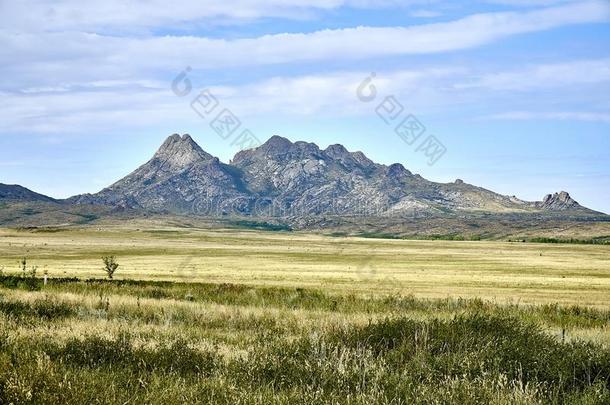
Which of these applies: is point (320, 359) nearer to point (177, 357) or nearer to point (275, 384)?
point (275, 384)

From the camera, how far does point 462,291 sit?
2018 inches

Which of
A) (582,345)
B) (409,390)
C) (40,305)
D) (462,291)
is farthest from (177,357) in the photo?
(462,291)

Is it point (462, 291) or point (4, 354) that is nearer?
point (4, 354)

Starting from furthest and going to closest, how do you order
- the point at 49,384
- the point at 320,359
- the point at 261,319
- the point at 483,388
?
the point at 261,319 → the point at 320,359 → the point at 483,388 → the point at 49,384

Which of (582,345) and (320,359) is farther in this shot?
(582,345)

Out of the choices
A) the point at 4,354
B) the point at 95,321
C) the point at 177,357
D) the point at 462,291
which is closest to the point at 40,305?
the point at 95,321

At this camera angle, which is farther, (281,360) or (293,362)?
(281,360)

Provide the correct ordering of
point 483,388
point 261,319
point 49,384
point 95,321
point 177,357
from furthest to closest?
point 261,319
point 95,321
point 177,357
point 483,388
point 49,384

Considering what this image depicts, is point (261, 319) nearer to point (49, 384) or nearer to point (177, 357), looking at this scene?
point (177, 357)

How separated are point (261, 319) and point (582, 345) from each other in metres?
12.1

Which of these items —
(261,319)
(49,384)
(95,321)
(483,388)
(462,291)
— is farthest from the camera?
(462,291)

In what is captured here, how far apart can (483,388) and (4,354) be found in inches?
309

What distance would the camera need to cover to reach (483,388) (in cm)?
1100

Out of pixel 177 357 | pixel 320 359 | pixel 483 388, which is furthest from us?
pixel 177 357
